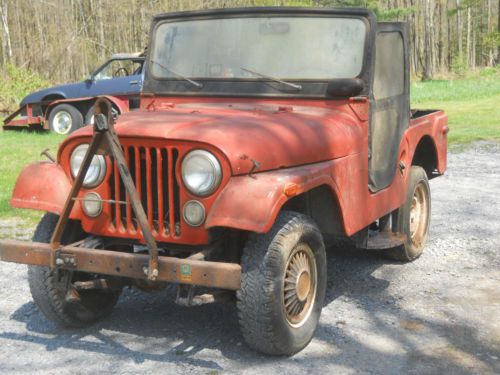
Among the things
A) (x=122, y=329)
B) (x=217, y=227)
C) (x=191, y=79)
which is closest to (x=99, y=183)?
(x=217, y=227)

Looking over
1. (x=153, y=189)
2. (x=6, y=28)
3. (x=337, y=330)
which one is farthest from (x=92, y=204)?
(x=6, y=28)

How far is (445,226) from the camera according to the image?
693 centimetres

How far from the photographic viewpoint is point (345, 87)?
469 cm

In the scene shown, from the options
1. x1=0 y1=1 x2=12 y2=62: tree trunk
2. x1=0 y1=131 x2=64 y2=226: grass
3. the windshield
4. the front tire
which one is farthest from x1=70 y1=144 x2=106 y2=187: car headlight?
x1=0 y1=1 x2=12 y2=62: tree trunk

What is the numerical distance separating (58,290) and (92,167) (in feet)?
2.51

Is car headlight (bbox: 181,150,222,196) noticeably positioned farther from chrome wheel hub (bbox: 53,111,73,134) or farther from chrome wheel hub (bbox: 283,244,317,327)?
chrome wheel hub (bbox: 53,111,73,134)

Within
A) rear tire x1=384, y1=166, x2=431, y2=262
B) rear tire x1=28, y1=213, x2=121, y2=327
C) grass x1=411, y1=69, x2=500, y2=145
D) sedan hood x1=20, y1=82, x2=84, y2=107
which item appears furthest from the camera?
sedan hood x1=20, y1=82, x2=84, y2=107

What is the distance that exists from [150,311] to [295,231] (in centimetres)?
141

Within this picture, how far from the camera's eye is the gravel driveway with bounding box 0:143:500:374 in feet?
12.6

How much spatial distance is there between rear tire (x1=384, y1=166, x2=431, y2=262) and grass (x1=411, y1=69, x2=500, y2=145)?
7422 mm

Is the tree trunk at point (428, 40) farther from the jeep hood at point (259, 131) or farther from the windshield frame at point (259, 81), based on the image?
the jeep hood at point (259, 131)

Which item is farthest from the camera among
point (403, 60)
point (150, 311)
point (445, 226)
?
point (445, 226)

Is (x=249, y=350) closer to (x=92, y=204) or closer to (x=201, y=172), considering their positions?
(x=201, y=172)

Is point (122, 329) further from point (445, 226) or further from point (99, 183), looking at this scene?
point (445, 226)
